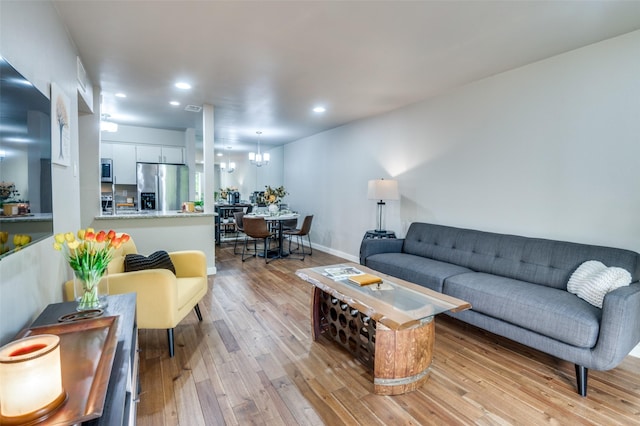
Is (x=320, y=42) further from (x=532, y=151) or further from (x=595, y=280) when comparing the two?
(x=595, y=280)

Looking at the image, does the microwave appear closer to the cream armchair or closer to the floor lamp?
the cream armchair

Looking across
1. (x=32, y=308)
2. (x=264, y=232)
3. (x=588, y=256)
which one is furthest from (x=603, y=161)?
(x=264, y=232)

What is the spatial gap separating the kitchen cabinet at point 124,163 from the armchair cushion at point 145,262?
441cm

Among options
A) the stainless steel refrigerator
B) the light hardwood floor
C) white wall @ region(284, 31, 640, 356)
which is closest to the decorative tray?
the light hardwood floor

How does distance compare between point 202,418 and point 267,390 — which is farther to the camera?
point 267,390

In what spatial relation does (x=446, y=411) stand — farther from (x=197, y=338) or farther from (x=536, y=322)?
(x=197, y=338)

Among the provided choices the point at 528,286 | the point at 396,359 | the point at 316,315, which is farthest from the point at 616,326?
the point at 316,315

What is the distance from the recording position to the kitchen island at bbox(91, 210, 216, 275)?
3.97 meters

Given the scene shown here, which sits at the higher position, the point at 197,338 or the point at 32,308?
the point at 32,308

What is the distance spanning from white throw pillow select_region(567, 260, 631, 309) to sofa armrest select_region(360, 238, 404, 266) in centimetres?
183

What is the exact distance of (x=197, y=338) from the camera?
2658mm

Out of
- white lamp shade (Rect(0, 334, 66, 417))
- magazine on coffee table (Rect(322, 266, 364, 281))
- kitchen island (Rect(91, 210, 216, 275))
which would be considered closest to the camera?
white lamp shade (Rect(0, 334, 66, 417))

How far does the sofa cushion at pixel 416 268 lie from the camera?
293cm

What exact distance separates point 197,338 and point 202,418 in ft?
3.30
